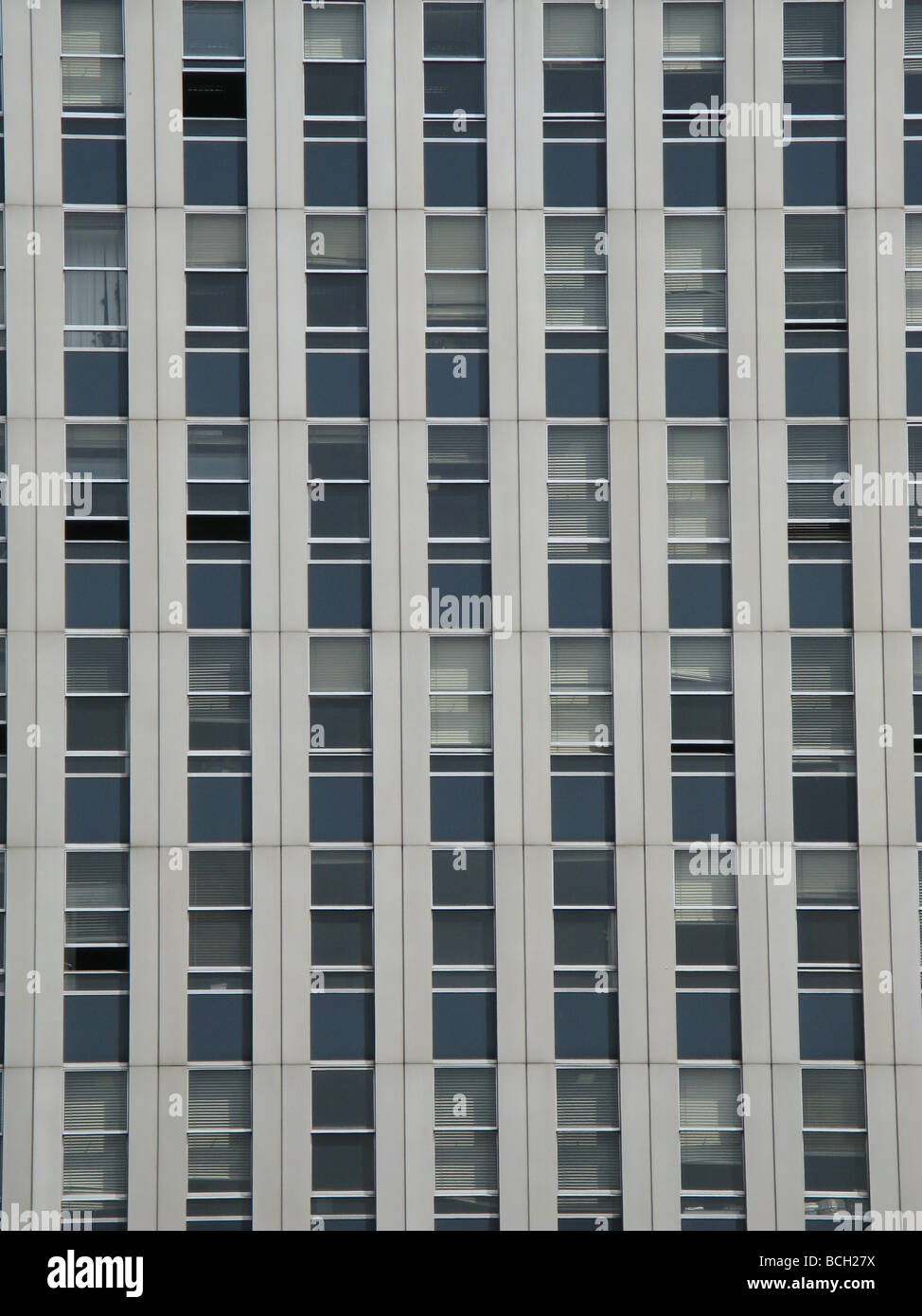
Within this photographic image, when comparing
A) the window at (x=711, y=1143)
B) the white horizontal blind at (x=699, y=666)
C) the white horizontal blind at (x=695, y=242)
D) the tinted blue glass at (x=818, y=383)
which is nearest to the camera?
the window at (x=711, y=1143)

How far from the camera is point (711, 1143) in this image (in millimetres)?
20172

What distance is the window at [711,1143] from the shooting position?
2011cm

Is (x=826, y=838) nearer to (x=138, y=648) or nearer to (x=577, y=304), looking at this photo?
(x=577, y=304)

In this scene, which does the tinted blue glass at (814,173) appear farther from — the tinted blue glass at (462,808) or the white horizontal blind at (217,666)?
the white horizontal blind at (217,666)

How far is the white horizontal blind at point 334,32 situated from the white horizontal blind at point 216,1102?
618 inches

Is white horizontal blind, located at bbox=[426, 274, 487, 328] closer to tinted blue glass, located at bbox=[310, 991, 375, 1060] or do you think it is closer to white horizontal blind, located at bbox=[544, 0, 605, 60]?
white horizontal blind, located at bbox=[544, 0, 605, 60]

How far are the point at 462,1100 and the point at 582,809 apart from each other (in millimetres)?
4713

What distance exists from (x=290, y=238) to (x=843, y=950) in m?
13.8

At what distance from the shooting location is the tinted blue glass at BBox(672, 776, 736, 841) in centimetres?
2036

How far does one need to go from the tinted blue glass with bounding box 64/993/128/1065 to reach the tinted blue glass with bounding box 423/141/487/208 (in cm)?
1324

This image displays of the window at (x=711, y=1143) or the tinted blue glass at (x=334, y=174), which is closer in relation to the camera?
the window at (x=711, y=1143)

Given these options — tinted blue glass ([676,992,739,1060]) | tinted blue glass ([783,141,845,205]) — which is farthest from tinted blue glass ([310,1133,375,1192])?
tinted blue glass ([783,141,845,205])

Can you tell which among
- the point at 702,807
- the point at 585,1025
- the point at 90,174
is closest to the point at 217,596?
the point at 90,174

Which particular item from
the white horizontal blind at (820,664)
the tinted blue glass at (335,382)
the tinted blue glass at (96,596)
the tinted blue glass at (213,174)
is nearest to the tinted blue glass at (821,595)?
the white horizontal blind at (820,664)
